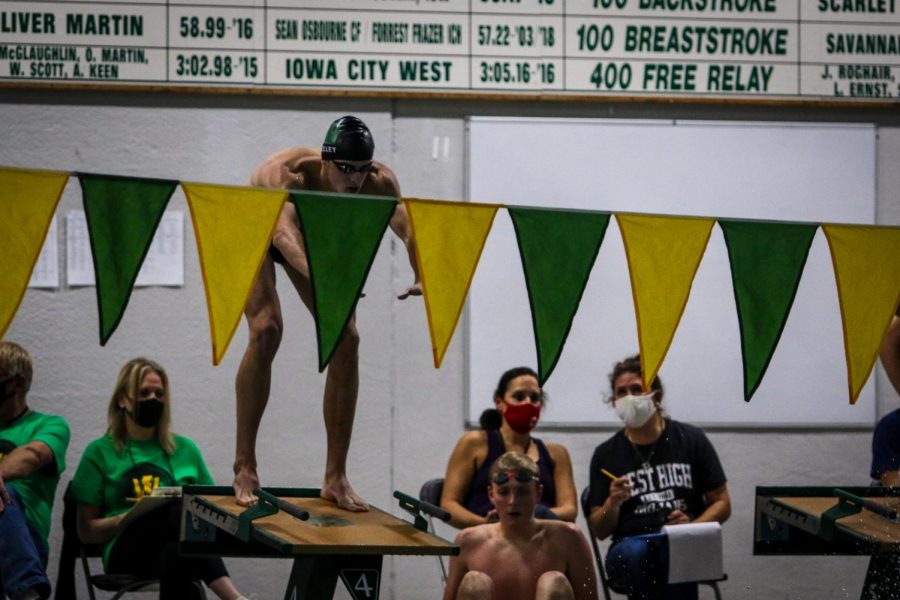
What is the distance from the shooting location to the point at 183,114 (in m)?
6.87

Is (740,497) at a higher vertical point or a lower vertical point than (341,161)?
lower

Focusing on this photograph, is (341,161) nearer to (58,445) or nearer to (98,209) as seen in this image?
(98,209)

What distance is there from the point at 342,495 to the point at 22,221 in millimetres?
1575

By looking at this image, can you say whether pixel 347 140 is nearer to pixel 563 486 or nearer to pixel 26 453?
pixel 26 453

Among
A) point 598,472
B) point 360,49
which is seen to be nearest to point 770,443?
point 598,472

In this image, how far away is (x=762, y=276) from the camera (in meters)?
5.08

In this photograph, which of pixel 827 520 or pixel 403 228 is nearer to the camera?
pixel 403 228

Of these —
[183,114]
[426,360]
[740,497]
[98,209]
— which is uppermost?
[183,114]

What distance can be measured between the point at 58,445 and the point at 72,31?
2.01m

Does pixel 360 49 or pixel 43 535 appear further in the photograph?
pixel 360 49

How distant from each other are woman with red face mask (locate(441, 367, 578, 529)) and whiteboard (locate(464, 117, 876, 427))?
0.65 meters

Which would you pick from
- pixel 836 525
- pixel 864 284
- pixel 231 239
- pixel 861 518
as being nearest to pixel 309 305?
pixel 231 239

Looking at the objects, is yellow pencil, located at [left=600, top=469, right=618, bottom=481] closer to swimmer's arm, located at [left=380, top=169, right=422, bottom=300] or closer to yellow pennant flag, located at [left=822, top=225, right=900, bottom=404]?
yellow pennant flag, located at [left=822, top=225, right=900, bottom=404]

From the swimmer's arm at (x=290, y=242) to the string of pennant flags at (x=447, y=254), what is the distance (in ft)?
0.70
